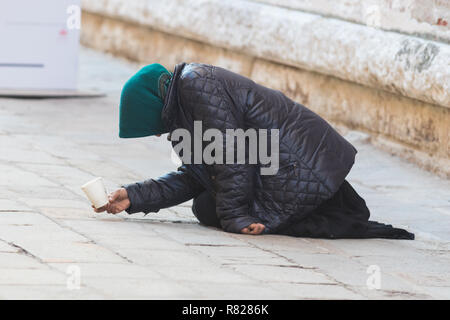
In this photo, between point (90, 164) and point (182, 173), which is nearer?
point (182, 173)

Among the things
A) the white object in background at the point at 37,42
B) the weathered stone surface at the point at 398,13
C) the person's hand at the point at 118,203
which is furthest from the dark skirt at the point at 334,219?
the white object in background at the point at 37,42

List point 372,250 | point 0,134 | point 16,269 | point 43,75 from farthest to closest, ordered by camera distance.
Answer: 1. point 43,75
2. point 0,134
3. point 372,250
4. point 16,269

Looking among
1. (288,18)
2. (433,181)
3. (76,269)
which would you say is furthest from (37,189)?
(288,18)

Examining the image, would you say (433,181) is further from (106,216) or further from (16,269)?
(16,269)

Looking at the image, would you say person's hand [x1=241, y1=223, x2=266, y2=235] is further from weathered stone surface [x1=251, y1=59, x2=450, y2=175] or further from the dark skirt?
weathered stone surface [x1=251, y1=59, x2=450, y2=175]

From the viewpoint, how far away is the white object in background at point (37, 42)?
27.7ft

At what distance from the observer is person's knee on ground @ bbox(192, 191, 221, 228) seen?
15.8 feet

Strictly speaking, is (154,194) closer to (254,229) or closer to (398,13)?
(254,229)

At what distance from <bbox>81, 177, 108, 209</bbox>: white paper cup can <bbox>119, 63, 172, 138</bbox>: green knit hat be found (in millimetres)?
243

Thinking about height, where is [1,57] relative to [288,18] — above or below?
below

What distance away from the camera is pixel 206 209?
15.9 feet

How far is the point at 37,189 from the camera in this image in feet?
17.4

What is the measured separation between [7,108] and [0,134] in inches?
45.3

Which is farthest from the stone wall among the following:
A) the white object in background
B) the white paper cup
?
the white paper cup
